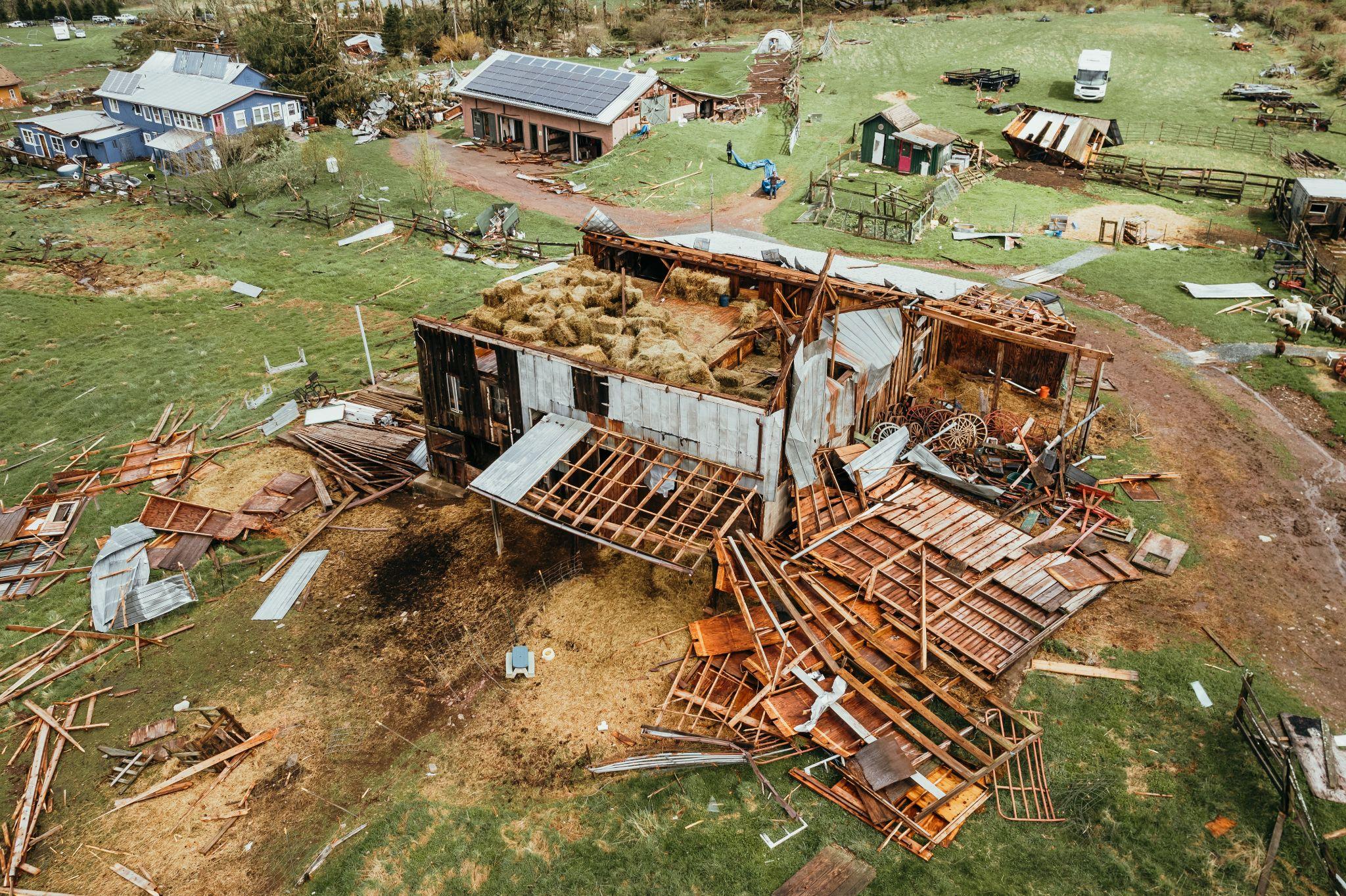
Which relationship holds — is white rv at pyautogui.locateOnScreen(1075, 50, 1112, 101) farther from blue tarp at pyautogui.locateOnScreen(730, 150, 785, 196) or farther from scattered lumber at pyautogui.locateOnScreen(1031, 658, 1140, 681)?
scattered lumber at pyautogui.locateOnScreen(1031, 658, 1140, 681)

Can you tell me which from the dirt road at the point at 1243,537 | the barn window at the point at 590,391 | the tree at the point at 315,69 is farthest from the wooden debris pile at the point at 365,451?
the tree at the point at 315,69

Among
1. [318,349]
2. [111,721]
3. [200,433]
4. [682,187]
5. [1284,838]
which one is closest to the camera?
[1284,838]

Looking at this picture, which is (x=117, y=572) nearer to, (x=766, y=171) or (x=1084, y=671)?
Answer: (x=1084, y=671)

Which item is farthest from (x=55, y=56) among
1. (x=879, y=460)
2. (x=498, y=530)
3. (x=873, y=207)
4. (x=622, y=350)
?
(x=879, y=460)

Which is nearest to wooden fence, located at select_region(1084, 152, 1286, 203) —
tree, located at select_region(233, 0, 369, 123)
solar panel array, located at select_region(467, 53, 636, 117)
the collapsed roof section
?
the collapsed roof section

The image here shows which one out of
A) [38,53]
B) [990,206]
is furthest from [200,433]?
[38,53]

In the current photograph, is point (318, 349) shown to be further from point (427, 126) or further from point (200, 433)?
point (427, 126)
